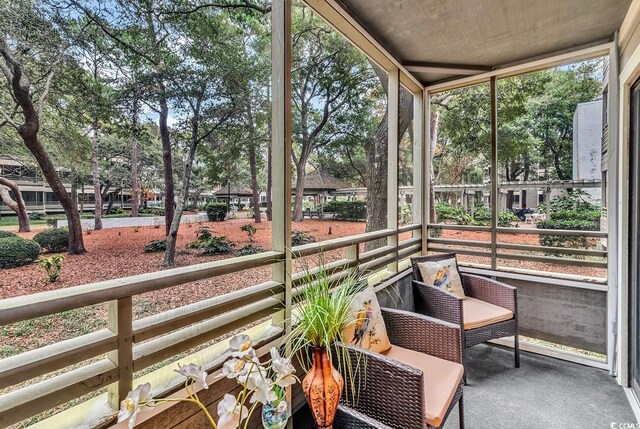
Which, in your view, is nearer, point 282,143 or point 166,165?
point 166,165

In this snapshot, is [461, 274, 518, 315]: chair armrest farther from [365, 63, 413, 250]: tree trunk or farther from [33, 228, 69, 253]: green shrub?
[33, 228, 69, 253]: green shrub

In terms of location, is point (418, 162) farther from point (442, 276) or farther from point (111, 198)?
point (111, 198)

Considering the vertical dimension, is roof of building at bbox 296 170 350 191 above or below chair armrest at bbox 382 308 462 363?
above

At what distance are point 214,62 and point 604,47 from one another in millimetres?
→ 3208

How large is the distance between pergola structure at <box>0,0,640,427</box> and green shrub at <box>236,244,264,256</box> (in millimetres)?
152

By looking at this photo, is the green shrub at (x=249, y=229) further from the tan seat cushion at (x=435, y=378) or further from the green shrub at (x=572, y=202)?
the green shrub at (x=572, y=202)

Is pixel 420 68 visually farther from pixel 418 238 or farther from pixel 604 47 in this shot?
pixel 418 238

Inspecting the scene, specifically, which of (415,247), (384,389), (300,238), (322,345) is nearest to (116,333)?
(322,345)

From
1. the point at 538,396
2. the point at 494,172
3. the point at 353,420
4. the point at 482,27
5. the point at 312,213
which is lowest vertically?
the point at 538,396

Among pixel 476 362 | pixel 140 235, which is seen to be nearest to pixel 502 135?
pixel 476 362

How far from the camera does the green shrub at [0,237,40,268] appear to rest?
1005 mm

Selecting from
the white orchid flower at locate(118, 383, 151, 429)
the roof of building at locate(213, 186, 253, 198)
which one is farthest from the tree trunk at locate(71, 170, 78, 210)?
the white orchid flower at locate(118, 383, 151, 429)

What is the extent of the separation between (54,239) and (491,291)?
3071 millimetres

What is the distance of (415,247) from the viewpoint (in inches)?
138
